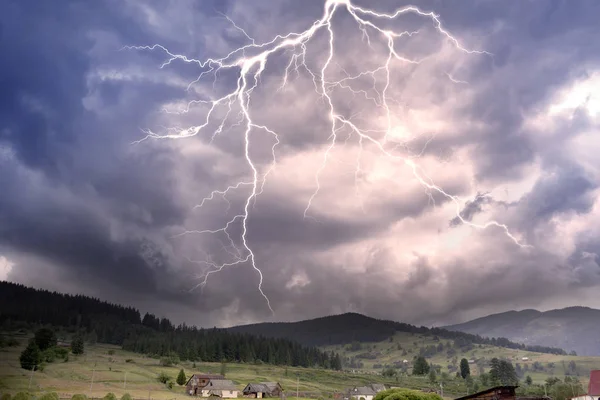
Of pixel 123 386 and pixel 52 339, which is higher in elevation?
pixel 52 339

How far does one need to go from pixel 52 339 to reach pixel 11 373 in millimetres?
51171

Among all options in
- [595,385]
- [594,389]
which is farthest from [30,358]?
[595,385]

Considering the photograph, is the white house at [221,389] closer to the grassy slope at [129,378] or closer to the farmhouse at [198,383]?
the farmhouse at [198,383]

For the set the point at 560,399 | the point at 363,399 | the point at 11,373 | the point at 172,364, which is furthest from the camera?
the point at 172,364

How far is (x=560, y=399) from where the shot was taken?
102750 mm

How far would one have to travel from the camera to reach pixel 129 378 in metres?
110

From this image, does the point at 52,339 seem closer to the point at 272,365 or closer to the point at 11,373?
the point at 11,373

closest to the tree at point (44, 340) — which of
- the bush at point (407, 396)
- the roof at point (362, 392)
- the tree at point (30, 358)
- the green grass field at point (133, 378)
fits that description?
the green grass field at point (133, 378)

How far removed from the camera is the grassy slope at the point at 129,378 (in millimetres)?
85250

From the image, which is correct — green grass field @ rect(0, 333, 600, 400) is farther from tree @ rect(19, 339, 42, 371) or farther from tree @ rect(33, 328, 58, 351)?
tree @ rect(33, 328, 58, 351)

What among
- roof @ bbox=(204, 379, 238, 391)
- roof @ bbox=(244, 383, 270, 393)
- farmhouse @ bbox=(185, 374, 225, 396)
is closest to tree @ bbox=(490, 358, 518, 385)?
roof @ bbox=(244, 383, 270, 393)

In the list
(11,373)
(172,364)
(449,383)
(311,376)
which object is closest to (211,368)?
(172,364)

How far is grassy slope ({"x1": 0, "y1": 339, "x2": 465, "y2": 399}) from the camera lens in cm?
8525

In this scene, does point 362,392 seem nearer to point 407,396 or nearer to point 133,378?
point 133,378
